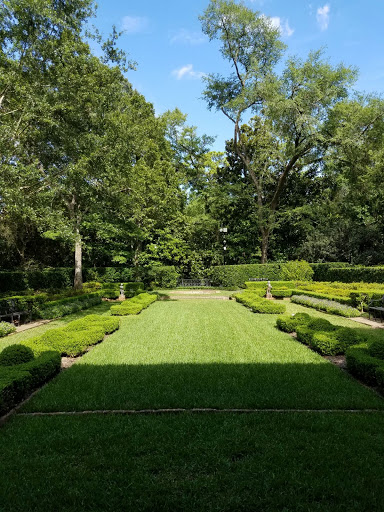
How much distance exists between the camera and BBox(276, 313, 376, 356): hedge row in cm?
640

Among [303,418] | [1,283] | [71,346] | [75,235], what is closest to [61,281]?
[1,283]

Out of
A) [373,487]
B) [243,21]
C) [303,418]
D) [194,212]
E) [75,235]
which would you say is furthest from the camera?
[194,212]

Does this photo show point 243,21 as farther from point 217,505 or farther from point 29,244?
point 217,505

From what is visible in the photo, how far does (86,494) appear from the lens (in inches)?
95.0

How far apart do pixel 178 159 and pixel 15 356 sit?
30308mm

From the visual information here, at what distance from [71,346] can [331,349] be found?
5.40 metres

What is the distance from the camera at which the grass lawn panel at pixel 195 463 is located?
235 cm

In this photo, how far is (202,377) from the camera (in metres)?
5.07

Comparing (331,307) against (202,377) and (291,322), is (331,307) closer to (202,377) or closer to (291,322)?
(291,322)

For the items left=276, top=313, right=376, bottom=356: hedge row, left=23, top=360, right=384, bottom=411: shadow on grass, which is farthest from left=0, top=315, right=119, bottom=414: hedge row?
left=276, top=313, right=376, bottom=356: hedge row

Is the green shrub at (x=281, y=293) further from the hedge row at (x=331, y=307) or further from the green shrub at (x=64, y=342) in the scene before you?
the green shrub at (x=64, y=342)

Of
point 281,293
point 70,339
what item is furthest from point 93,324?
point 281,293

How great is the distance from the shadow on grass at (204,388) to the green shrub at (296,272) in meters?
17.9

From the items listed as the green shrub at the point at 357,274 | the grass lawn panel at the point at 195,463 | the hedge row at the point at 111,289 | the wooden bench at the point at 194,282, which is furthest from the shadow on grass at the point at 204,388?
the wooden bench at the point at 194,282
